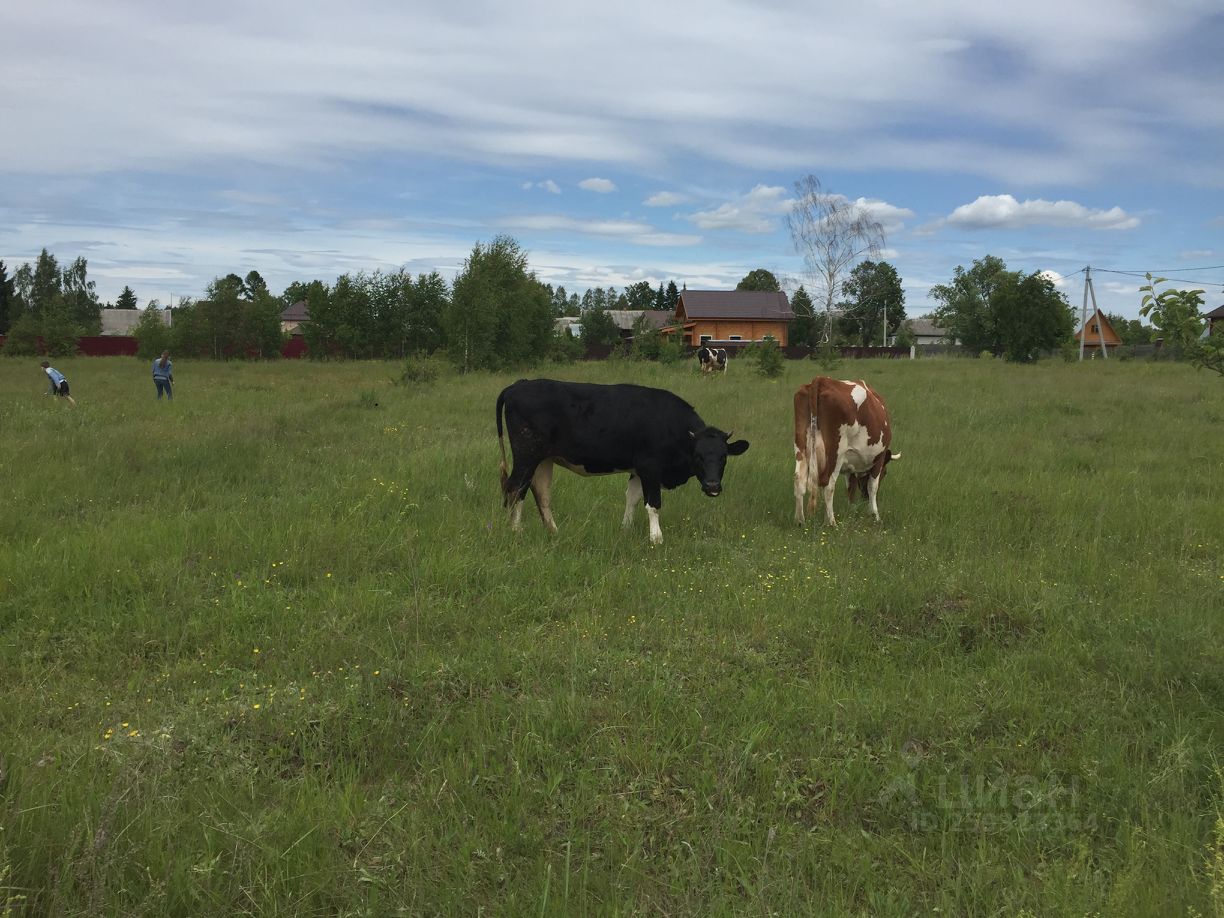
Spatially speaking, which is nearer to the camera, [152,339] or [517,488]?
[517,488]

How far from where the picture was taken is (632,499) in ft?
27.8

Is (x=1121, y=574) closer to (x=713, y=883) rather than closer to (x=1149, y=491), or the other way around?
(x=1149, y=491)

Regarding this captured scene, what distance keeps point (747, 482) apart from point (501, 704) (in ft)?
20.4

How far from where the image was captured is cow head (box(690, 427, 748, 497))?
794 cm

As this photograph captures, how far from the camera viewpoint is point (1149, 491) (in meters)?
9.30

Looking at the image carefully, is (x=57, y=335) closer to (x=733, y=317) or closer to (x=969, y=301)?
(x=733, y=317)

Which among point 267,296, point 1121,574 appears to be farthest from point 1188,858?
point 267,296

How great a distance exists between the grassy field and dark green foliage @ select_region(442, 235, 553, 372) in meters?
23.7

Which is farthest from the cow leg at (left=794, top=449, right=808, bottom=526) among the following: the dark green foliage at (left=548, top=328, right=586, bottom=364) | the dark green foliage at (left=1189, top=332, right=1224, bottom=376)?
the dark green foliage at (left=548, top=328, right=586, bottom=364)

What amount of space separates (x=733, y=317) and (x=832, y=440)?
66291mm

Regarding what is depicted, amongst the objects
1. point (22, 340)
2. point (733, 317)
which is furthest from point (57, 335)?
point (733, 317)

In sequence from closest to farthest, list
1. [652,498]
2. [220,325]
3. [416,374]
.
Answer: [652,498] < [416,374] < [220,325]

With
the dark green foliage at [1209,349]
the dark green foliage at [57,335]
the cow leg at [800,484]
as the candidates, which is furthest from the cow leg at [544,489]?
the dark green foliage at [57,335]

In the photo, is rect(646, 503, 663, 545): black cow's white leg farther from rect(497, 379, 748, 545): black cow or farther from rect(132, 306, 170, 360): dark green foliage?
rect(132, 306, 170, 360): dark green foliage
